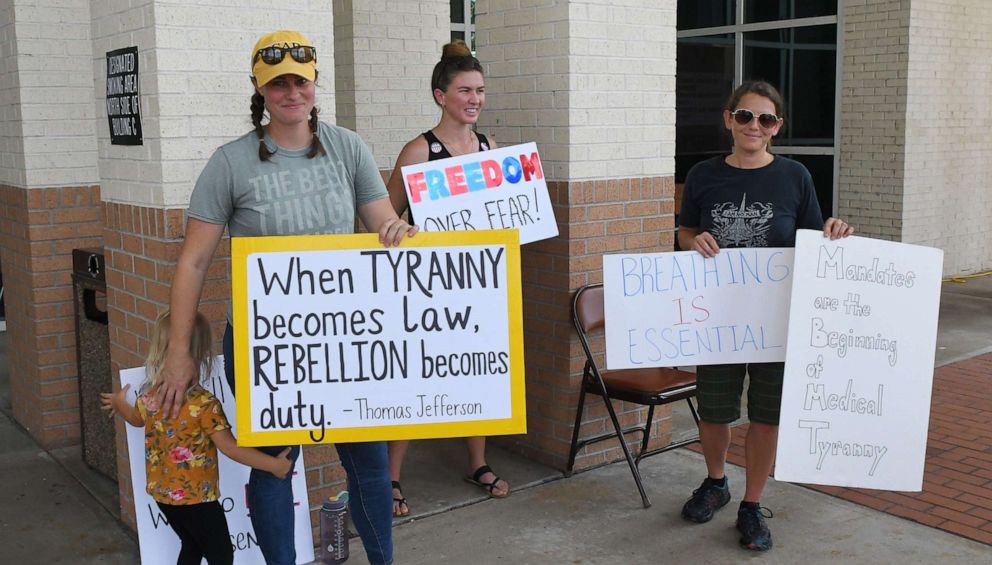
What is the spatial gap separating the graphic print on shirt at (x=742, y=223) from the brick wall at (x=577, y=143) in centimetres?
102

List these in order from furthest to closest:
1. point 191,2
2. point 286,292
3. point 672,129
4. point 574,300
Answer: point 672,129
point 574,300
point 191,2
point 286,292

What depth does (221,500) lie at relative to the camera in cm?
361

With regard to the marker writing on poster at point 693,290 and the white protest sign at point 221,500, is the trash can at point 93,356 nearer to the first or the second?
the white protest sign at point 221,500

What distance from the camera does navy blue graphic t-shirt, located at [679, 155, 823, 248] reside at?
12.7 ft

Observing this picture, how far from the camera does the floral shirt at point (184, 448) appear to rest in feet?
10.0

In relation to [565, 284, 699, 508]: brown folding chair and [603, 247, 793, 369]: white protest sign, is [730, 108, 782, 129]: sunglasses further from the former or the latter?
[565, 284, 699, 508]: brown folding chair

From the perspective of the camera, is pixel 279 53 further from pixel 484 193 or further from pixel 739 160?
pixel 739 160

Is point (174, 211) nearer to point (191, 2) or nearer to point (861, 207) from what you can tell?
point (191, 2)

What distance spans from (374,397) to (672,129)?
9.11ft

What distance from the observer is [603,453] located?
5.08m

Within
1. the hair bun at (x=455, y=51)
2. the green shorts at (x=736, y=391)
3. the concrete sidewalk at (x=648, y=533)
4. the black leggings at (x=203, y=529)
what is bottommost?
the concrete sidewalk at (x=648, y=533)

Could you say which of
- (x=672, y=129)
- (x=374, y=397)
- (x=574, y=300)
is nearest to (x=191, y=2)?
(x=374, y=397)

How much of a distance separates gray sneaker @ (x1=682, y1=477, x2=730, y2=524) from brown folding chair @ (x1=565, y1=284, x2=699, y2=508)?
24 centimetres

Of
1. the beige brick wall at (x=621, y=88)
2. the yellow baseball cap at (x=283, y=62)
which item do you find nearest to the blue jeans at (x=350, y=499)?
the yellow baseball cap at (x=283, y=62)
